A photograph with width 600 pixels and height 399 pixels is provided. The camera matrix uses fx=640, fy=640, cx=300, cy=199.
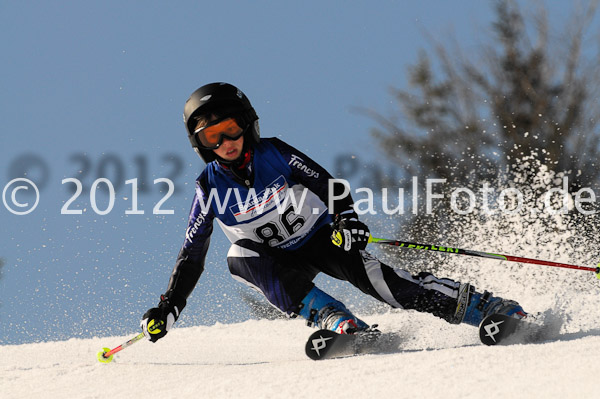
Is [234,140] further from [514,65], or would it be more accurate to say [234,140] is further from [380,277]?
[514,65]

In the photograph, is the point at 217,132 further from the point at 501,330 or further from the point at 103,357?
the point at 501,330

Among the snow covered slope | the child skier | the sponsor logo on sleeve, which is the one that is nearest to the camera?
the snow covered slope

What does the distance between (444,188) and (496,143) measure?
55.2 inches

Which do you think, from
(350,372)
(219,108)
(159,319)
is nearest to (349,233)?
(350,372)

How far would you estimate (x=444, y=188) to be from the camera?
1042 cm

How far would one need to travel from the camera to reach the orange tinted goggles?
162 inches

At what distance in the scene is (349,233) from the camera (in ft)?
13.3

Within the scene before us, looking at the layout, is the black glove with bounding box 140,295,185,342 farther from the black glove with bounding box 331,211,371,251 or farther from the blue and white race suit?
the black glove with bounding box 331,211,371,251

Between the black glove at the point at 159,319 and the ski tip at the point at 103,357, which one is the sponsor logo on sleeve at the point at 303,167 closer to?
the black glove at the point at 159,319

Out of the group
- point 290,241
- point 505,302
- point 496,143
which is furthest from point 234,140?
point 496,143

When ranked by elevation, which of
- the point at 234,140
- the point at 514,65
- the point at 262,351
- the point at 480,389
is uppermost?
the point at 514,65

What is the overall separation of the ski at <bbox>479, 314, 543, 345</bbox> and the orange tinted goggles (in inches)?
76.4

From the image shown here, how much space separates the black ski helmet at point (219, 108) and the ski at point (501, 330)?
1.86 meters

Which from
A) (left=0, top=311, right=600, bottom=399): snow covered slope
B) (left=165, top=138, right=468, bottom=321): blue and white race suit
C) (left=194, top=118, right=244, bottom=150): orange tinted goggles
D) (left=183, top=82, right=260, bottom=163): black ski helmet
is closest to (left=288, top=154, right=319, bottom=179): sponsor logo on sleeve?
(left=165, top=138, right=468, bottom=321): blue and white race suit
